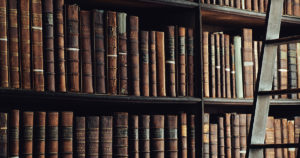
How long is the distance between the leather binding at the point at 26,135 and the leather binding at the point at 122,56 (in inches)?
15.7

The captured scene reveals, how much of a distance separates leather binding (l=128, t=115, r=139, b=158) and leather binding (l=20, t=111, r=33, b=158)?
0.43 metres

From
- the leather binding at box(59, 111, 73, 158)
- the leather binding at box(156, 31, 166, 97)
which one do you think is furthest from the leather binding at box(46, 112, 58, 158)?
the leather binding at box(156, 31, 166, 97)

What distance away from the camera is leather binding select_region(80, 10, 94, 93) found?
7.17 ft

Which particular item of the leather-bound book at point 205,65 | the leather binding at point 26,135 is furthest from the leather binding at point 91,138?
the leather-bound book at point 205,65

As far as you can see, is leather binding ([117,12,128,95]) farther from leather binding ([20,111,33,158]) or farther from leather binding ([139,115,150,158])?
leather binding ([20,111,33,158])

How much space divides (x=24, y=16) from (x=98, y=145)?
0.57 meters

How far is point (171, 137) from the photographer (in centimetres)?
237

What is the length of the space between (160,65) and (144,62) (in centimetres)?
8

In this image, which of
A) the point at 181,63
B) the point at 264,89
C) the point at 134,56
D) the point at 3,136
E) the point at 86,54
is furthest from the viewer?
the point at 181,63

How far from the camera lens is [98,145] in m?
2.21

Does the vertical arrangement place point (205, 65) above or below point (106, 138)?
above

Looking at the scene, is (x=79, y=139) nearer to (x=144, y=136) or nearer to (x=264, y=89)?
(x=144, y=136)

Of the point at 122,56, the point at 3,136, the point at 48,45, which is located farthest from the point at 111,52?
the point at 3,136

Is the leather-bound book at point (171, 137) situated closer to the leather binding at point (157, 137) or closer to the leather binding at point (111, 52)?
the leather binding at point (157, 137)
